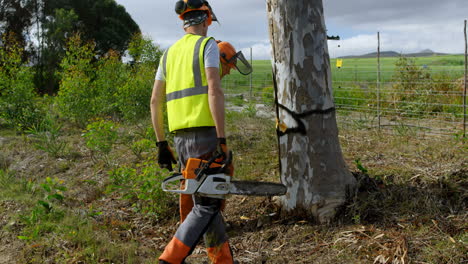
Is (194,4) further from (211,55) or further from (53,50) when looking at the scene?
(53,50)

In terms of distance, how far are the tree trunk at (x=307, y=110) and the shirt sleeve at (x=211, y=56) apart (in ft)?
2.72

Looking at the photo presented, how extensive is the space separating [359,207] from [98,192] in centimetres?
307

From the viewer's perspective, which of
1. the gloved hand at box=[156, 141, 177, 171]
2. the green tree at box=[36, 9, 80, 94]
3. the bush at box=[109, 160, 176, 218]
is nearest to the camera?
the gloved hand at box=[156, 141, 177, 171]

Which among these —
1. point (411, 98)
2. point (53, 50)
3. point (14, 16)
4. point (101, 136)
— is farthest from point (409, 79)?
point (14, 16)

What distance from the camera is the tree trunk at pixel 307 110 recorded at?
340cm

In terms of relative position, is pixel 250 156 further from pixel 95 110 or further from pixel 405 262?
pixel 95 110

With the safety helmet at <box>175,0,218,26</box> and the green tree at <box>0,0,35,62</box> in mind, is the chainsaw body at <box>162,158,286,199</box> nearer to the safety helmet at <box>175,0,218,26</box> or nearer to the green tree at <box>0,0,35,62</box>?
the safety helmet at <box>175,0,218,26</box>

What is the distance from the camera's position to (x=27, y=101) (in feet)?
29.6

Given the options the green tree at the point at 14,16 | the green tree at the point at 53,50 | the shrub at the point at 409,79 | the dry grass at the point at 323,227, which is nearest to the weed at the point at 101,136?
the dry grass at the point at 323,227

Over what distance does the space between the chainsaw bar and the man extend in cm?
15

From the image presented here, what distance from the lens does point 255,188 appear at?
3.22 metres

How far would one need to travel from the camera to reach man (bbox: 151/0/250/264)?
9.34ft

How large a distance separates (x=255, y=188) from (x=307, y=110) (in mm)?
783

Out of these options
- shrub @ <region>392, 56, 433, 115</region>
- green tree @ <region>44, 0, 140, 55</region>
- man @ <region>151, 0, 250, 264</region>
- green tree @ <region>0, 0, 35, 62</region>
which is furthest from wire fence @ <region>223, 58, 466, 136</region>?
green tree @ <region>44, 0, 140, 55</region>
